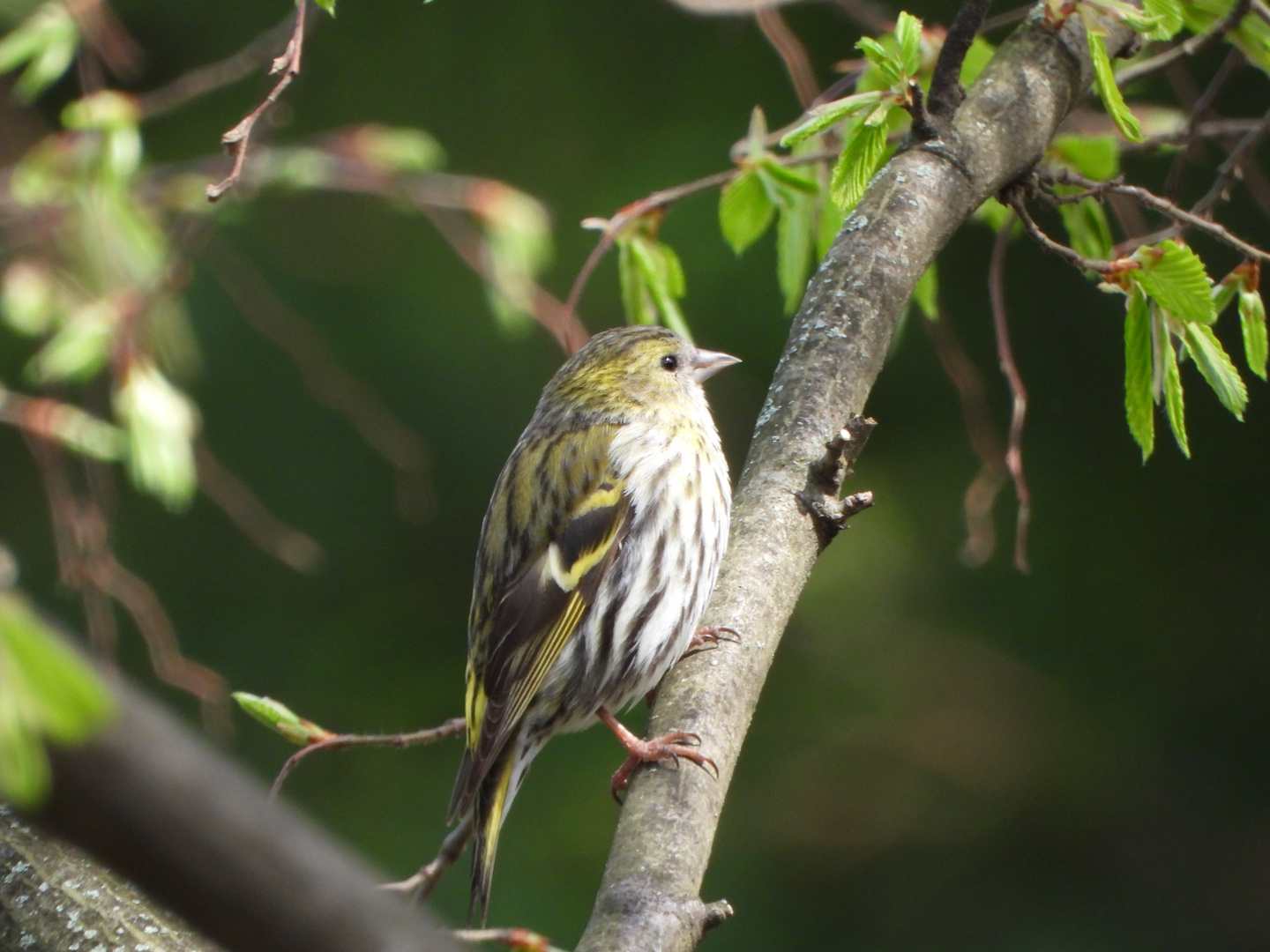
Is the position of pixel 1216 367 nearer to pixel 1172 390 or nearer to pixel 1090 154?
pixel 1172 390

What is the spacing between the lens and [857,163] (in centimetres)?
178

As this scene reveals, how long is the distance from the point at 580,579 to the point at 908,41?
112cm

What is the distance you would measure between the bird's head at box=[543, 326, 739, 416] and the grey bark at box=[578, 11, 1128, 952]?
0.68 meters

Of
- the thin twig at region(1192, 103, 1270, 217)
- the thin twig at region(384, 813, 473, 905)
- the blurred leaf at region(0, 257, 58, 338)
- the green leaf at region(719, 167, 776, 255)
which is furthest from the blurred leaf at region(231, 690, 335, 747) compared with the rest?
the blurred leaf at region(0, 257, 58, 338)

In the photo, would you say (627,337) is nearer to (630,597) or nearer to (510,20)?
(630,597)

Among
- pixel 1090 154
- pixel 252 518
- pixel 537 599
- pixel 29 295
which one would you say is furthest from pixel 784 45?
pixel 252 518

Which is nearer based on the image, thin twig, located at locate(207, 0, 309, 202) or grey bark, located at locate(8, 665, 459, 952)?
grey bark, located at locate(8, 665, 459, 952)

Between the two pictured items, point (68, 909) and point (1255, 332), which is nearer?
point (68, 909)

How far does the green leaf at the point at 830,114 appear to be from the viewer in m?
1.67

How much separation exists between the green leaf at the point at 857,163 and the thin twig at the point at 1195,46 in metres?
0.49

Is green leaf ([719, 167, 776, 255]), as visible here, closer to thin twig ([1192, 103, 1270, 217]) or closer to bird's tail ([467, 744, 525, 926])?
thin twig ([1192, 103, 1270, 217])

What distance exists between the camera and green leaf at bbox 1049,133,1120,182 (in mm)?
2295

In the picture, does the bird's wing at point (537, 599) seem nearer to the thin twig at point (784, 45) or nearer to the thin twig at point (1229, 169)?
the thin twig at point (784, 45)

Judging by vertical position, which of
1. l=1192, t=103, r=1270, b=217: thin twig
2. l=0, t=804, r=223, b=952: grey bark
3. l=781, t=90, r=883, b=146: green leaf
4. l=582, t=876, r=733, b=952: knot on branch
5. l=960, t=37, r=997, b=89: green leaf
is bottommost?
l=0, t=804, r=223, b=952: grey bark
